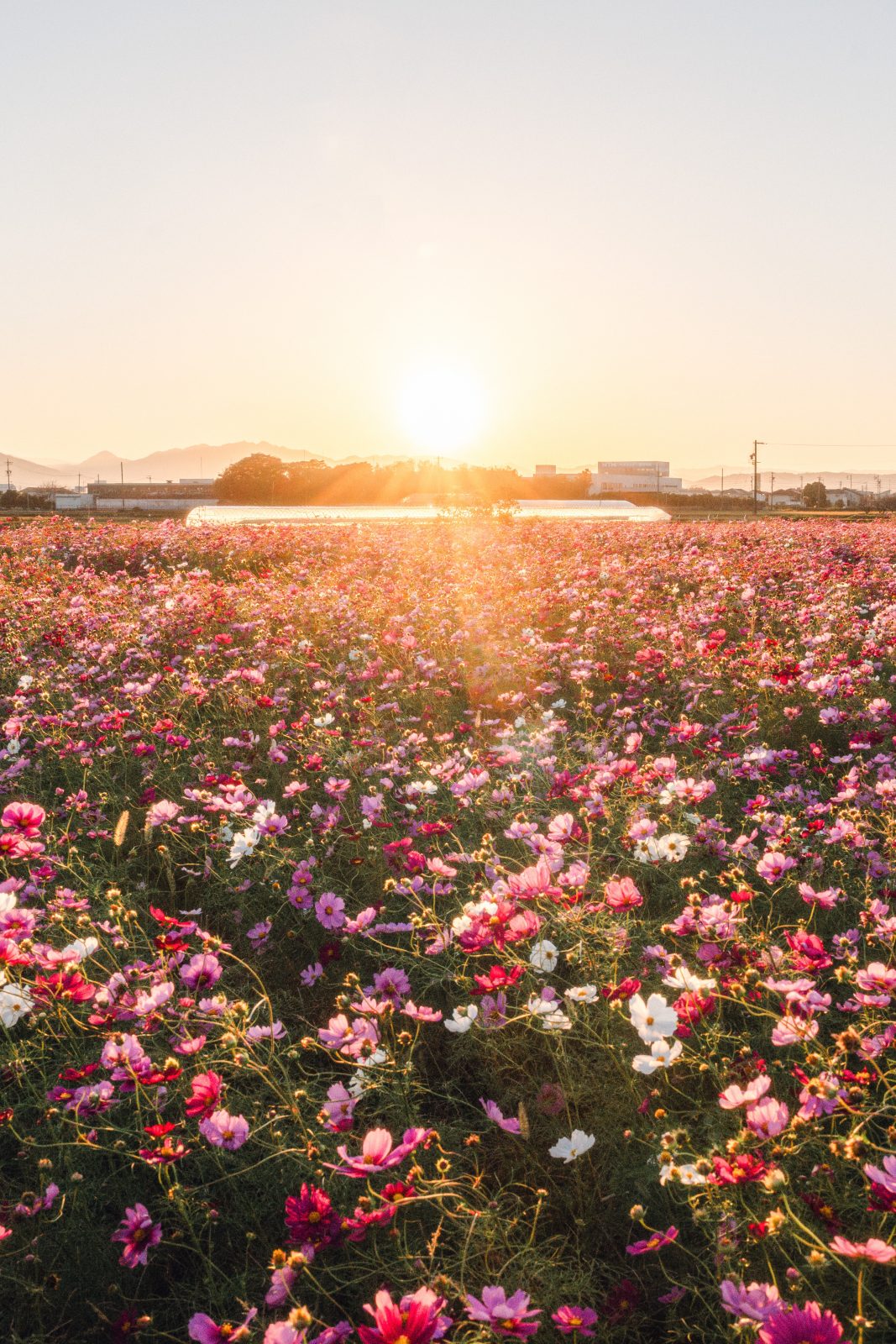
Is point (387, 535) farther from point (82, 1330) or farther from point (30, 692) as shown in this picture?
point (82, 1330)

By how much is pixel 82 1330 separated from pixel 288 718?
3.14 meters

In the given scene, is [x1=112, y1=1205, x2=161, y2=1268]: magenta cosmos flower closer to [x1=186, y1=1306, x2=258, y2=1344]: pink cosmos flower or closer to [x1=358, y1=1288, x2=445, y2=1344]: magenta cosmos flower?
[x1=186, y1=1306, x2=258, y2=1344]: pink cosmos flower

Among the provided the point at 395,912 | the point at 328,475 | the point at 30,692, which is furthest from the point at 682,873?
the point at 328,475

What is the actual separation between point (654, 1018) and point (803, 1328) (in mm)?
603

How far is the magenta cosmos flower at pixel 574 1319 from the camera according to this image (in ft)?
4.13

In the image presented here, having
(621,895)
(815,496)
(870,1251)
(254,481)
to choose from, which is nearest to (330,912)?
(621,895)

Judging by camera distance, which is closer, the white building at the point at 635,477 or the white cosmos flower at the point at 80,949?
the white cosmos flower at the point at 80,949

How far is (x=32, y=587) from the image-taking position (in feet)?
26.8

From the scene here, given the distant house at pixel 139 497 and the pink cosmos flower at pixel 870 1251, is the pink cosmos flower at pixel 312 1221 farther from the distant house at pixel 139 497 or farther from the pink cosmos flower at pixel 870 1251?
the distant house at pixel 139 497

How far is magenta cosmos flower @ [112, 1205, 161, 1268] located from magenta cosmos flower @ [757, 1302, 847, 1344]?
3.47 ft

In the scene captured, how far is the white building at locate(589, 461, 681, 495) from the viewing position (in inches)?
4200

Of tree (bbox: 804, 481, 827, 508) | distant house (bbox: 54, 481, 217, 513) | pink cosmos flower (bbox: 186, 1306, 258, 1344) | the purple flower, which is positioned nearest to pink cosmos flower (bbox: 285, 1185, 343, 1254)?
pink cosmos flower (bbox: 186, 1306, 258, 1344)

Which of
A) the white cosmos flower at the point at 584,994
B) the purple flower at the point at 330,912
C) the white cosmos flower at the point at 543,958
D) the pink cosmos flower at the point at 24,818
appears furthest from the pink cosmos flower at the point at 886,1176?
the pink cosmos flower at the point at 24,818

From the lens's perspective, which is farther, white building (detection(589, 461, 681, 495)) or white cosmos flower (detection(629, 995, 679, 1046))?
white building (detection(589, 461, 681, 495))
